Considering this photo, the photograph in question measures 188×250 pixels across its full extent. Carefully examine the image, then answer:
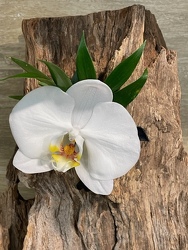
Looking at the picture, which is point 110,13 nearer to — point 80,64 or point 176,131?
point 80,64

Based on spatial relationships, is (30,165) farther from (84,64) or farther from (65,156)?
(84,64)

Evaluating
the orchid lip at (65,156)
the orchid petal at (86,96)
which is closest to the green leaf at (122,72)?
the orchid petal at (86,96)

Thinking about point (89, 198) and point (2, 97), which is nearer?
point (89, 198)

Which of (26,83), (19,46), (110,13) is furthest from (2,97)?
(110,13)

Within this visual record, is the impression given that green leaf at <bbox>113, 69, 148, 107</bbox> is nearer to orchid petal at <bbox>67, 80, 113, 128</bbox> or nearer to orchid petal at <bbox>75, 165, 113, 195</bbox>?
orchid petal at <bbox>67, 80, 113, 128</bbox>

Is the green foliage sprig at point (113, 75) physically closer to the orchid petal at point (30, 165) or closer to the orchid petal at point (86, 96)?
the orchid petal at point (86, 96)

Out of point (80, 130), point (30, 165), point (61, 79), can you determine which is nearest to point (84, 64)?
point (61, 79)
